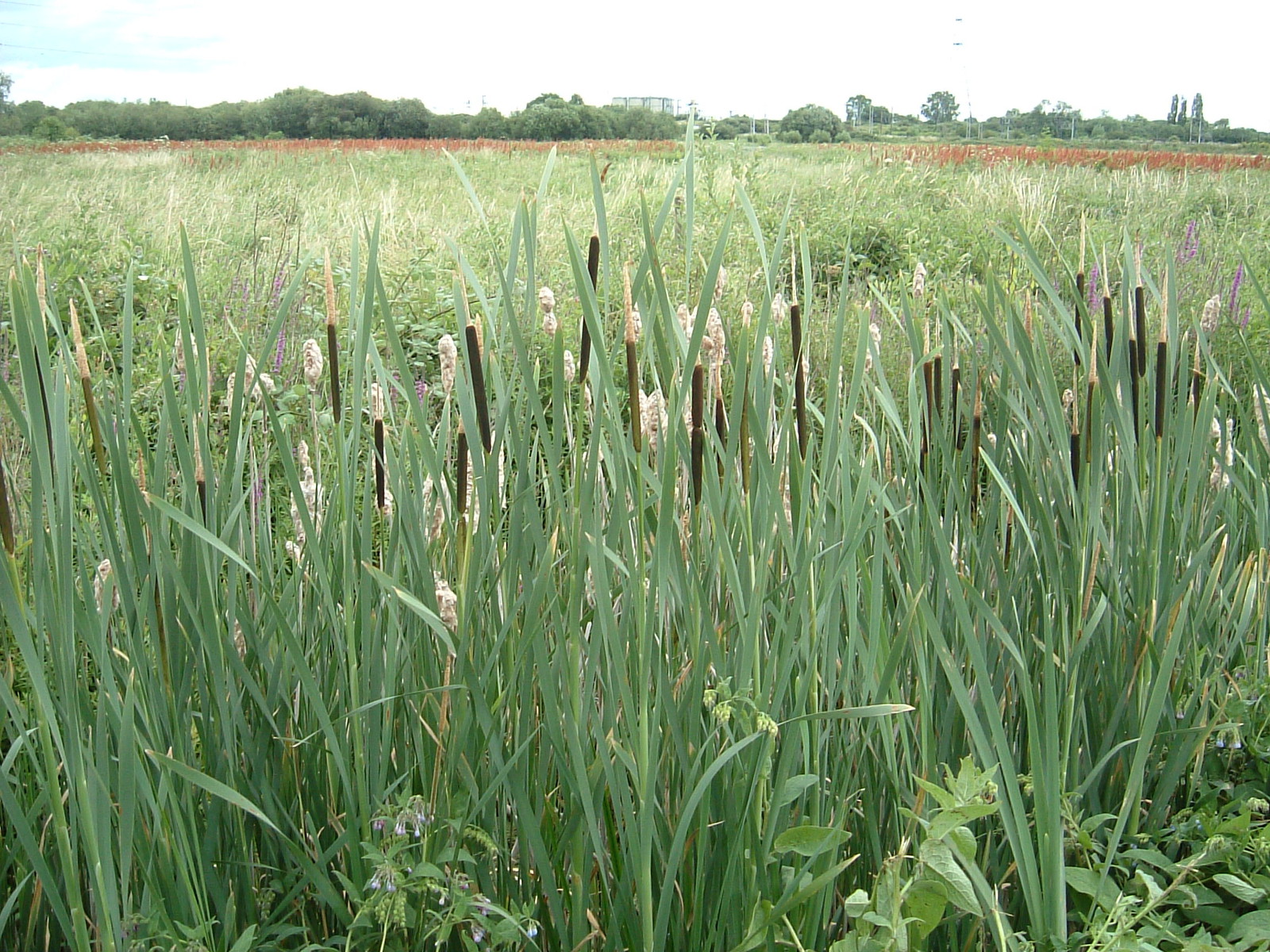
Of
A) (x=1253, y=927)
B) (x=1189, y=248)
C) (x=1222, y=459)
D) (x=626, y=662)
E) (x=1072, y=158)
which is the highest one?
(x=1072, y=158)

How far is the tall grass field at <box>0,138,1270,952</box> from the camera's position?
2.17 feet

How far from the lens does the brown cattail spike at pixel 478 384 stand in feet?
2.17

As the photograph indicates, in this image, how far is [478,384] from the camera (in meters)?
0.70

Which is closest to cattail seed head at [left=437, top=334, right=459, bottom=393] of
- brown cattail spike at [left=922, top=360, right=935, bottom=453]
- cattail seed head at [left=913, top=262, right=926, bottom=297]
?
brown cattail spike at [left=922, top=360, right=935, bottom=453]

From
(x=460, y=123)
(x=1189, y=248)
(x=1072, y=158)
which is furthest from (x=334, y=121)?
(x=1189, y=248)

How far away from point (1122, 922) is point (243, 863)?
687 mm

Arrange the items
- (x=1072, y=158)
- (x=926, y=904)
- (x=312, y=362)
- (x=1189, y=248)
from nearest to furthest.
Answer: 1. (x=926, y=904)
2. (x=312, y=362)
3. (x=1189, y=248)
4. (x=1072, y=158)

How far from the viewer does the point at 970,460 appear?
3.29ft

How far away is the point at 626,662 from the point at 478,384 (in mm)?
269

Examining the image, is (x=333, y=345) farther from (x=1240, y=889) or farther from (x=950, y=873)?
(x=1240, y=889)

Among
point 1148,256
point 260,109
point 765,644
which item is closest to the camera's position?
point 765,644

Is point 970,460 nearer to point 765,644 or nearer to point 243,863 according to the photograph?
point 765,644

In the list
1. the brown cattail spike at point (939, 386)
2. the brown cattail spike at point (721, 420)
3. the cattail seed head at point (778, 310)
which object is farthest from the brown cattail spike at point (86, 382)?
the brown cattail spike at point (939, 386)

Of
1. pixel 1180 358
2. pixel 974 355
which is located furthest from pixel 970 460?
pixel 1180 358
